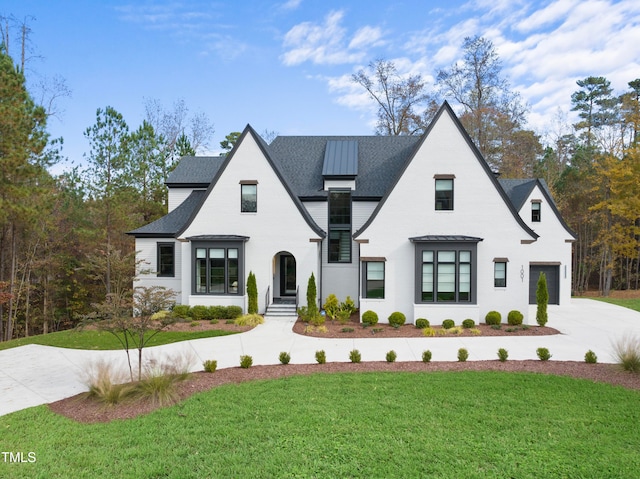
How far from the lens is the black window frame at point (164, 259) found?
19.3 m

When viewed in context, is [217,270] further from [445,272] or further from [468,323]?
[468,323]

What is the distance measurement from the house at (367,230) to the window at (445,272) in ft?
0.14

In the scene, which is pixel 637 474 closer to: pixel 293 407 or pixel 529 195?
pixel 293 407

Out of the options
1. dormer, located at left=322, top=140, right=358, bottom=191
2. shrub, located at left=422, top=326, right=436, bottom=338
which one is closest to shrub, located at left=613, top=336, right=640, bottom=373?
shrub, located at left=422, top=326, right=436, bottom=338

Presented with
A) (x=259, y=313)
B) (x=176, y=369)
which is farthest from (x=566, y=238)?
(x=176, y=369)

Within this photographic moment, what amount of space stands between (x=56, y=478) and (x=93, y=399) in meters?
3.10

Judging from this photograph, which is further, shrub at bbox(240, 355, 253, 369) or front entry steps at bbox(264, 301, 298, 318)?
front entry steps at bbox(264, 301, 298, 318)

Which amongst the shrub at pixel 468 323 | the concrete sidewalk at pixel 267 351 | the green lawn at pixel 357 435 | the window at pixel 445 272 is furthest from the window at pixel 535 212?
the green lawn at pixel 357 435

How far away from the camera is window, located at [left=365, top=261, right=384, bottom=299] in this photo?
16.4 metres

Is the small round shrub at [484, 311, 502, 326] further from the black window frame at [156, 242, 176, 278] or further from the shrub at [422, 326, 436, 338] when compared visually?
the black window frame at [156, 242, 176, 278]

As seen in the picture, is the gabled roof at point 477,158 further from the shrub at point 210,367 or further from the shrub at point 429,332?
the shrub at point 210,367

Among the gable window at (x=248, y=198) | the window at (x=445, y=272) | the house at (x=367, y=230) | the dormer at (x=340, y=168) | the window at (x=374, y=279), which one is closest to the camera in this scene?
the window at (x=445, y=272)

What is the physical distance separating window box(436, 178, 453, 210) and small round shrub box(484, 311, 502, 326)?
4.91 m

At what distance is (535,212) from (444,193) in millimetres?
7728
